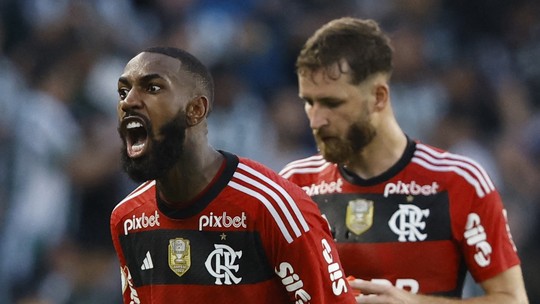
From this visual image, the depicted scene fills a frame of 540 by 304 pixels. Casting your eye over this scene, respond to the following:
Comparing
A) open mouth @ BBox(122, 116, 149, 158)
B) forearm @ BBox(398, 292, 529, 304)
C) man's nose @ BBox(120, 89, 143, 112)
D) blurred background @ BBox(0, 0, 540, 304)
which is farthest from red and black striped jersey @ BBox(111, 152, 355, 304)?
blurred background @ BBox(0, 0, 540, 304)

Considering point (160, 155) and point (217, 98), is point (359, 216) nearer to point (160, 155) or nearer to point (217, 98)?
point (160, 155)

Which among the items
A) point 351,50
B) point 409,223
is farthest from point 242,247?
point 351,50

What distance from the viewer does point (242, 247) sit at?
4.33 m

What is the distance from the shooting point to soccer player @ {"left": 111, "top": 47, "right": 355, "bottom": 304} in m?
4.24

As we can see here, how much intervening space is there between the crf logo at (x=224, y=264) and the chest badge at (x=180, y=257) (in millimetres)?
89

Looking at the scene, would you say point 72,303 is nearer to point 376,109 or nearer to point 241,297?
point 376,109

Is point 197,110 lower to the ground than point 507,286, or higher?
higher

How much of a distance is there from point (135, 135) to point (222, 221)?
45cm

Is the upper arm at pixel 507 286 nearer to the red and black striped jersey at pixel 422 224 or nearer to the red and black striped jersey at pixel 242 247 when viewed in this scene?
the red and black striped jersey at pixel 422 224

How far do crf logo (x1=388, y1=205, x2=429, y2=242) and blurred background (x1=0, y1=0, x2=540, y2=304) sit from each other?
8.77ft

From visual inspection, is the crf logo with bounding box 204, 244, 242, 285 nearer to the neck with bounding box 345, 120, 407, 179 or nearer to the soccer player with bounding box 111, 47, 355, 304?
the soccer player with bounding box 111, 47, 355, 304

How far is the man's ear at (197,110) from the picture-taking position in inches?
170

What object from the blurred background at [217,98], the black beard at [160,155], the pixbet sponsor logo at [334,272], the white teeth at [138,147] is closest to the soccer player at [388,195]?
the pixbet sponsor logo at [334,272]

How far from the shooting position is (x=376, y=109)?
5.38m
